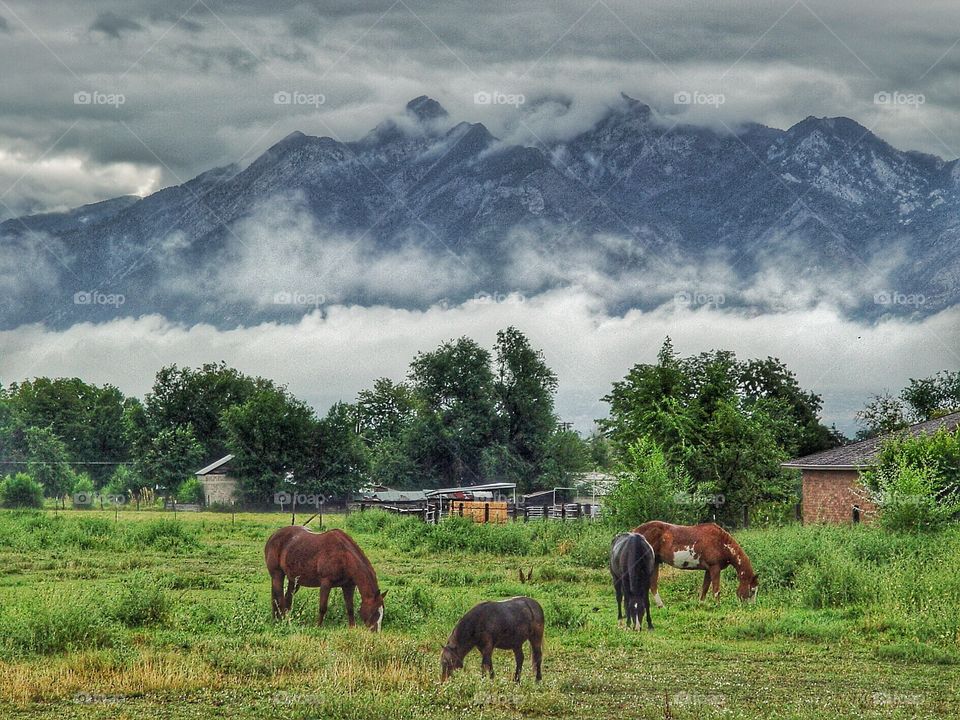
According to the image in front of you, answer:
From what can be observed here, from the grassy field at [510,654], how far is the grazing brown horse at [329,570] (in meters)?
0.45

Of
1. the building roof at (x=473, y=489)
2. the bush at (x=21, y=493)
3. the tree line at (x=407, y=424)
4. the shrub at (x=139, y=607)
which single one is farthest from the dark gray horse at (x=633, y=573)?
the building roof at (x=473, y=489)

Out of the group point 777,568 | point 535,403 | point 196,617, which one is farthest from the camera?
point 535,403

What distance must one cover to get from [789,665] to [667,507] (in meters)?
18.0

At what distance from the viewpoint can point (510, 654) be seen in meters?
17.2

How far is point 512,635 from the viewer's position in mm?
14906

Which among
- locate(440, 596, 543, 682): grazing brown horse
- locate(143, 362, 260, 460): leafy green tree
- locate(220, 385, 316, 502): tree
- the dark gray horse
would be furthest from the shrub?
locate(143, 362, 260, 460): leafy green tree

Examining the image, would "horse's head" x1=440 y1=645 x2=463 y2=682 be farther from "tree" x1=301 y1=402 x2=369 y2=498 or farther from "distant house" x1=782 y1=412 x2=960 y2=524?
"tree" x1=301 y1=402 x2=369 y2=498

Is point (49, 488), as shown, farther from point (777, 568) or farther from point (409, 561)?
point (777, 568)

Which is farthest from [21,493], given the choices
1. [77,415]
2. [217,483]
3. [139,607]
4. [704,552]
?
[704,552]

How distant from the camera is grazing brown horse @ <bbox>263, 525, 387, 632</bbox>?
1917 centimetres

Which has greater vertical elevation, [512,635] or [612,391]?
[612,391]

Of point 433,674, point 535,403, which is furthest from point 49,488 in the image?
point 433,674

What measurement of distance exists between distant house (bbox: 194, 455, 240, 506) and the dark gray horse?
208 ft

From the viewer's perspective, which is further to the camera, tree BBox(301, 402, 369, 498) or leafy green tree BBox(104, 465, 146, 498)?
leafy green tree BBox(104, 465, 146, 498)
